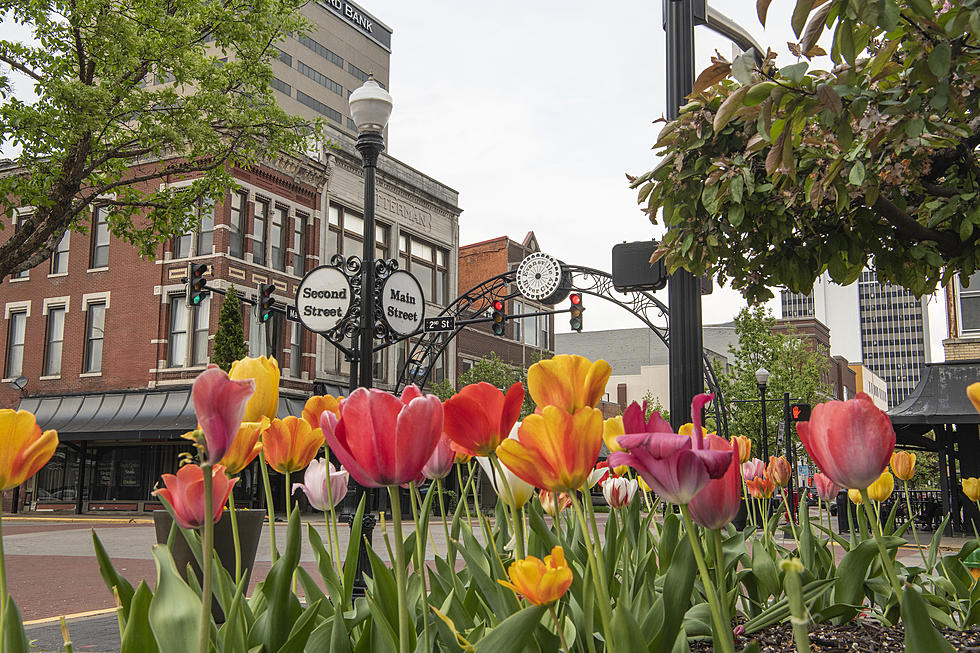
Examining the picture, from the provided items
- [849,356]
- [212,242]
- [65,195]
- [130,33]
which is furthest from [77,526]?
[849,356]

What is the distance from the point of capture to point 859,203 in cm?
329

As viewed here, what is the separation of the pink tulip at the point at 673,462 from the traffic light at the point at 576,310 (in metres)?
22.3

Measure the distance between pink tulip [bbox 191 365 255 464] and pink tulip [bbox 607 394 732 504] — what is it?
476mm

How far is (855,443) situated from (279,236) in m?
28.7

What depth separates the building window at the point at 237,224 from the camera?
26641mm

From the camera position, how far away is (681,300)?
3648 mm

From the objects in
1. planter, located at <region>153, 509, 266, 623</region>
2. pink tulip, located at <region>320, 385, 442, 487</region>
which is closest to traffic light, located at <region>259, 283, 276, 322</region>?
planter, located at <region>153, 509, 266, 623</region>

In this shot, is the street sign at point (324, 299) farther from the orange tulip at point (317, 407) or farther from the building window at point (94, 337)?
the building window at point (94, 337)

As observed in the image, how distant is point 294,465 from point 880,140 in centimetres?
180

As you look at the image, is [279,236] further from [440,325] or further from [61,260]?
[440,325]

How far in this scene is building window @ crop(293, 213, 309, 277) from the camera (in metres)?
28.9

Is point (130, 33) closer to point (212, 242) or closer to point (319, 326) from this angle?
point (319, 326)

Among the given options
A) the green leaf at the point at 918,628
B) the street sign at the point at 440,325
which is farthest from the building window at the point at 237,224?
the green leaf at the point at 918,628

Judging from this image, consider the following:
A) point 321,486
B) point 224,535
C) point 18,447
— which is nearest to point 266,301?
point 224,535
